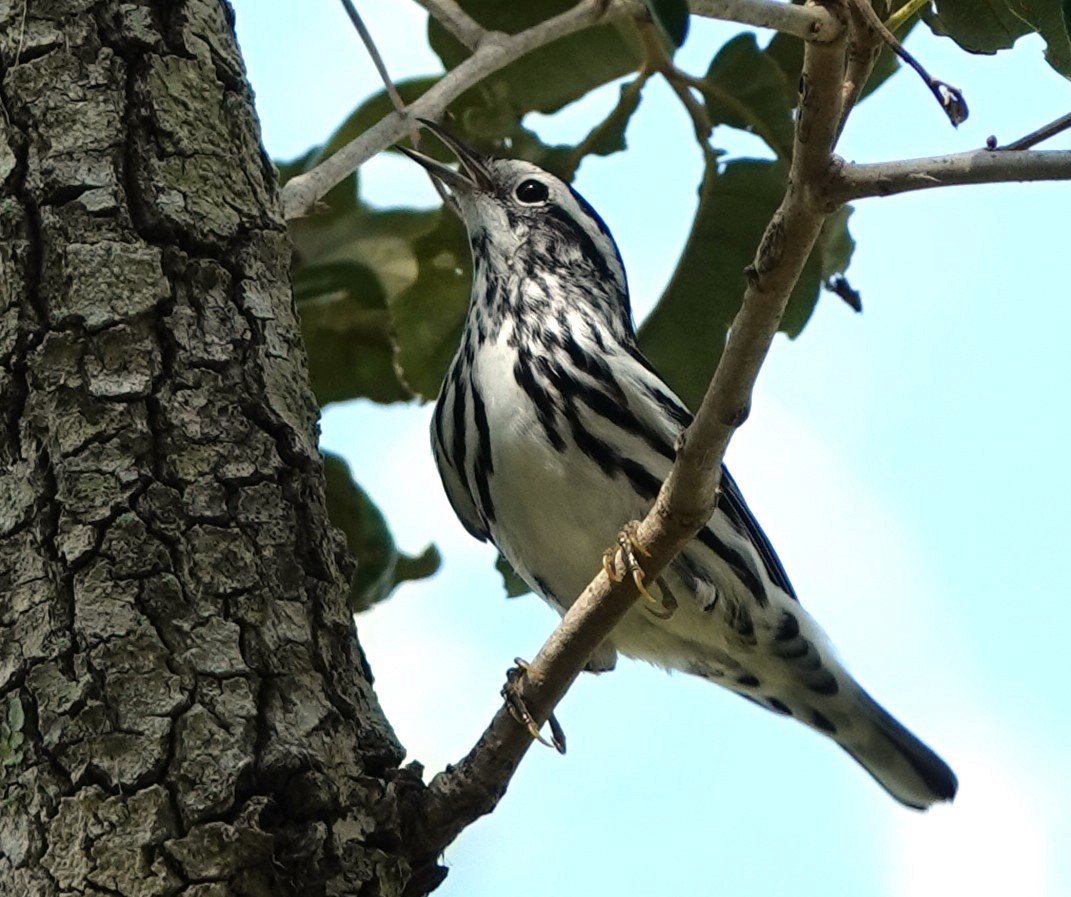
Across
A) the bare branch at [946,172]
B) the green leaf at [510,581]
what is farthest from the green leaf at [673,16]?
the green leaf at [510,581]

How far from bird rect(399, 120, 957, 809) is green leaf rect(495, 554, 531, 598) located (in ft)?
0.88

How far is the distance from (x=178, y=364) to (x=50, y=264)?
26 centimetres

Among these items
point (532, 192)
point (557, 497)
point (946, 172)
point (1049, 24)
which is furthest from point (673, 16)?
point (532, 192)

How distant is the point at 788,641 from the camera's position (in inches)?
148

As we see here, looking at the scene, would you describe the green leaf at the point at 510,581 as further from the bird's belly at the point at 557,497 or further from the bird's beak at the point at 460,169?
the bird's beak at the point at 460,169

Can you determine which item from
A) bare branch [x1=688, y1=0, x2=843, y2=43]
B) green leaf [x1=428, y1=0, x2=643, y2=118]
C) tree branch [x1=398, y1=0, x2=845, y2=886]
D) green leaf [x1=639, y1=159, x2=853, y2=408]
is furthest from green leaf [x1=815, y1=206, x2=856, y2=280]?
tree branch [x1=398, y1=0, x2=845, y2=886]

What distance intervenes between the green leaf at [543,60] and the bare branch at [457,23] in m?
0.41

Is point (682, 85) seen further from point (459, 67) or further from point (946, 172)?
point (946, 172)

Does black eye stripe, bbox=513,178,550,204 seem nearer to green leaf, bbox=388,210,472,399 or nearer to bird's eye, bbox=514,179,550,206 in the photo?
bird's eye, bbox=514,179,550,206

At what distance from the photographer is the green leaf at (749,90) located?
156 inches

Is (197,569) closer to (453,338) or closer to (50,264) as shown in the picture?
(50,264)

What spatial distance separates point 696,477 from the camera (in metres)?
2.25

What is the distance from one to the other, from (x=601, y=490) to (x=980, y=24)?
1169mm

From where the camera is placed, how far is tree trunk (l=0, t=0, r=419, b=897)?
2.24 metres
